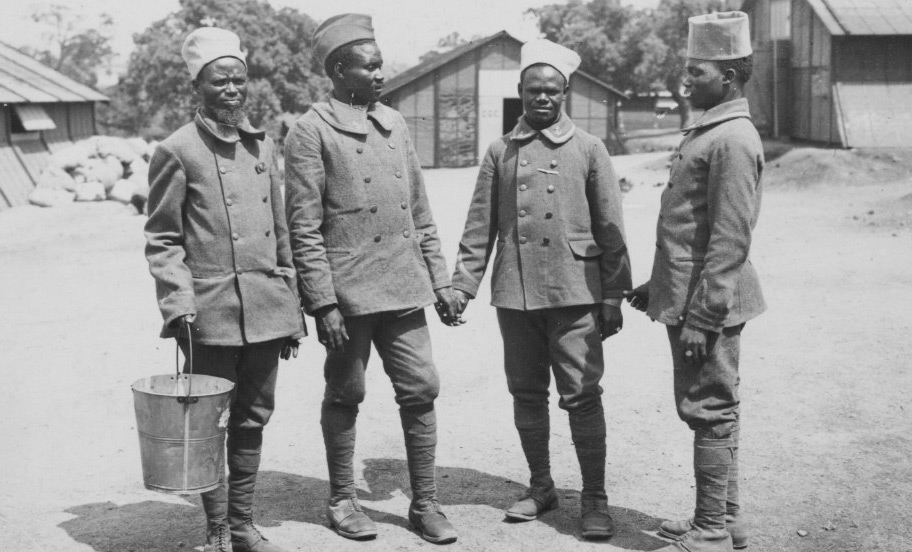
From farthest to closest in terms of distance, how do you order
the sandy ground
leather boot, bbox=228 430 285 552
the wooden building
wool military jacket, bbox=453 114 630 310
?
the wooden building, wool military jacket, bbox=453 114 630 310, the sandy ground, leather boot, bbox=228 430 285 552

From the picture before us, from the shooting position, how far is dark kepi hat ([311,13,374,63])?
14.9 ft

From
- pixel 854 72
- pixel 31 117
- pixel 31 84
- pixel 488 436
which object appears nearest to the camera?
pixel 488 436

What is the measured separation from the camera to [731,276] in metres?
4.13

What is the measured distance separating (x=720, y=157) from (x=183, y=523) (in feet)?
9.81

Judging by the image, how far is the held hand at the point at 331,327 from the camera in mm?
4488

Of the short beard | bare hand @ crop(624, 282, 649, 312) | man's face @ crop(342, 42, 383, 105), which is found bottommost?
bare hand @ crop(624, 282, 649, 312)

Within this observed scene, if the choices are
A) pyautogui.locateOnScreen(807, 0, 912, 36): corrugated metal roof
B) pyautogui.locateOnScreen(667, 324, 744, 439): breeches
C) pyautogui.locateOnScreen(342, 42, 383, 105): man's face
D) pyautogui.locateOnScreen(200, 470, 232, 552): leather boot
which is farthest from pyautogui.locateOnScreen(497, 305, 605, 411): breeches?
pyautogui.locateOnScreen(807, 0, 912, 36): corrugated metal roof

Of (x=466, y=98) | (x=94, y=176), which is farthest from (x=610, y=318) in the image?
(x=466, y=98)

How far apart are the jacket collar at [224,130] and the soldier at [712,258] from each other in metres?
1.90

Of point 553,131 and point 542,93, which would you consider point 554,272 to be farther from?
point 542,93

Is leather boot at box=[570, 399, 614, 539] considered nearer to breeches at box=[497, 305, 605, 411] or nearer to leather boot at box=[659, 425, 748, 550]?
breeches at box=[497, 305, 605, 411]

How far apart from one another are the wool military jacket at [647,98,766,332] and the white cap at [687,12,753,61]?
0.21m

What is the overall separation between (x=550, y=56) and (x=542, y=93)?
6.9 inches

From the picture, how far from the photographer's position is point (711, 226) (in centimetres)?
419
